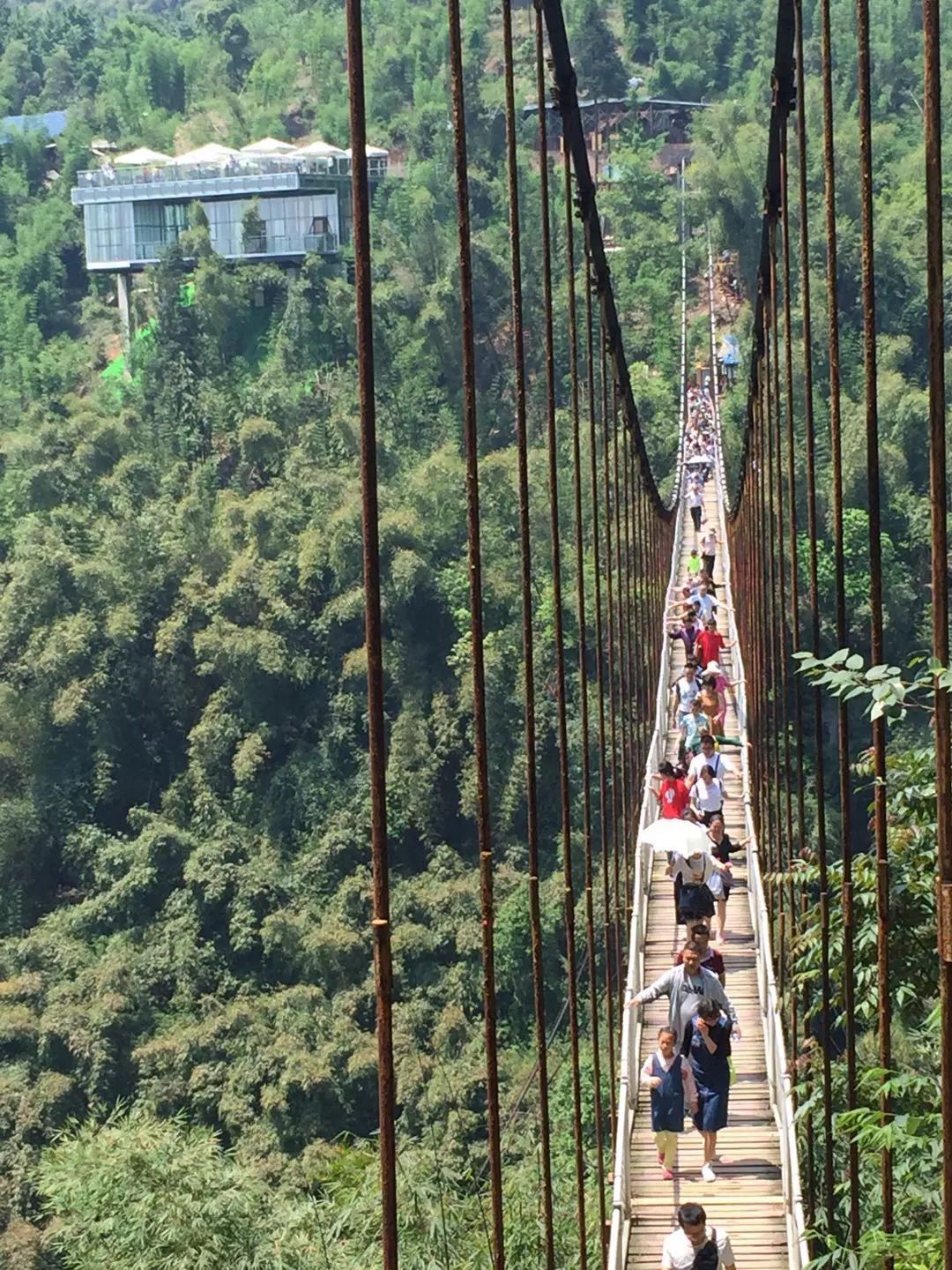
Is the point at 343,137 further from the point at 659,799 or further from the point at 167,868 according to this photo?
the point at 659,799

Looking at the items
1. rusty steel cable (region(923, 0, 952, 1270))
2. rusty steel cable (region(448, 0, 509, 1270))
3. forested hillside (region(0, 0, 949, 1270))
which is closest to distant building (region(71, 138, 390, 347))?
forested hillside (region(0, 0, 949, 1270))

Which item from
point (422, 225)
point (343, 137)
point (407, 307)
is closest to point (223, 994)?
point (407, 307)

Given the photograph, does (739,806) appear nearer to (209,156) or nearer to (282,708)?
(282,708)

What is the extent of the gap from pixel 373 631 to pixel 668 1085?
3695mm

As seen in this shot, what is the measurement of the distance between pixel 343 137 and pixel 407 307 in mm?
19696

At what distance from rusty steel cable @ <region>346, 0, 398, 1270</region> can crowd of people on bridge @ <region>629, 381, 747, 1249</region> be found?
227cm

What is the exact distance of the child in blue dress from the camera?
244 inches


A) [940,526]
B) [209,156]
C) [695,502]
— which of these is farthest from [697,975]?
[209,156]

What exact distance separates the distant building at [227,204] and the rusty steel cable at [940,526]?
4603cm

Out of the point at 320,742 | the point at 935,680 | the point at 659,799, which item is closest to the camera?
the point at 935,680

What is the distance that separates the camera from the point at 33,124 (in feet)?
218

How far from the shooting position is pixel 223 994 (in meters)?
25.1

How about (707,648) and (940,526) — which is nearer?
(940,526)

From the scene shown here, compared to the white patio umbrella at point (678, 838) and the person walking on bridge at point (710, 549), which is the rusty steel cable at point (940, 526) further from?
the person walking on bridge at point (710, 549)
